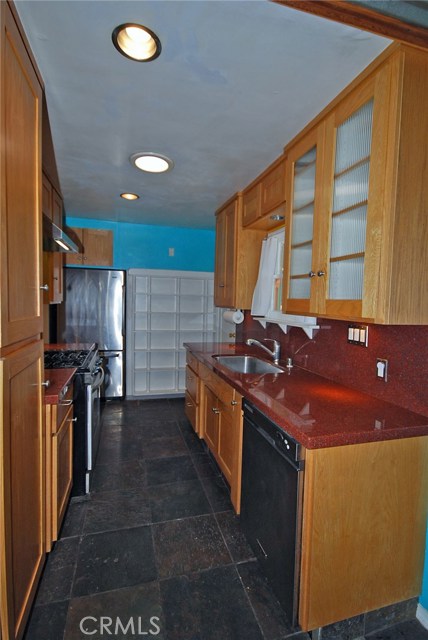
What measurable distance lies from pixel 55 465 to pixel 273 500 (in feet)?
3.64

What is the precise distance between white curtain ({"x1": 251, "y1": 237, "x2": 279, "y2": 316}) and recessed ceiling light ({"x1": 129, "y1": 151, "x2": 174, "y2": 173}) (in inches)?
38.5

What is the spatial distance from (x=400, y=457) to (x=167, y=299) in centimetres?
349

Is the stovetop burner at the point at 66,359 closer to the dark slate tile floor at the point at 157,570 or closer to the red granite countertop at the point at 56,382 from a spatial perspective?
the red granite countertop at the point at 56,382

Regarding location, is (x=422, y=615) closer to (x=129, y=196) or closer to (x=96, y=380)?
(x=96, y=380)

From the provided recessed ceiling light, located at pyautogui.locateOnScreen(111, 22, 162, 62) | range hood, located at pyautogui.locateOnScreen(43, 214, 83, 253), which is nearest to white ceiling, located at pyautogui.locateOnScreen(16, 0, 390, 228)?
recessed ceiling light, located at pyautogui.locateOnScreen(111, 22, 162, 62)

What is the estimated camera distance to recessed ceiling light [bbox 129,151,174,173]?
215 centimetres

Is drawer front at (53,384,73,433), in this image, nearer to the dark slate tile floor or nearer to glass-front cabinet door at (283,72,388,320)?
the dark slate tile floor

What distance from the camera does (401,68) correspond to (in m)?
1.15

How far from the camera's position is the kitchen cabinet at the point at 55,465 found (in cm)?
158

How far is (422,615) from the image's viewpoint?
135 cm

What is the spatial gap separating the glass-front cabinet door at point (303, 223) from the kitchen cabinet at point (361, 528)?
29.4 inches

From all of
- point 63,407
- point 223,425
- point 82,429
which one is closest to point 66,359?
point 82,429

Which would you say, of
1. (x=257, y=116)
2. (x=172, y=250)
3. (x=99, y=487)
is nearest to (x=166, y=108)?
(x=257, y=116)

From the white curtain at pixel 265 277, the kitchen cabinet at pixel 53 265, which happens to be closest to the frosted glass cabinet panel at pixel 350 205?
the white curtain at pixel 265 277
